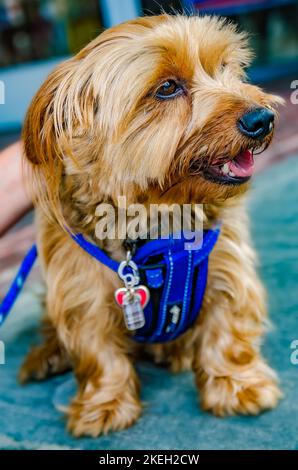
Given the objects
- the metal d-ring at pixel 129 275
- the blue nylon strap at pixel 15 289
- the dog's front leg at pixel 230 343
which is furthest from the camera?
the blue nylon strap at pixel 15 289

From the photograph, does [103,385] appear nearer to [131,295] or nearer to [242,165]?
[131,295]

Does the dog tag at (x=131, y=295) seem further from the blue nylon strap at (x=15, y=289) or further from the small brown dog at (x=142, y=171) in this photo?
the blue nylon strap at (x=15, y=289)

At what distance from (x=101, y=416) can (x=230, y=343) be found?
1.53 feet

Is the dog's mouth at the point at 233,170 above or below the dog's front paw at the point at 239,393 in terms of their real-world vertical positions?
above

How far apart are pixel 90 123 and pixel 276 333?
3.60ft

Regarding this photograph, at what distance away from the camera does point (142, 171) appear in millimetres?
1767

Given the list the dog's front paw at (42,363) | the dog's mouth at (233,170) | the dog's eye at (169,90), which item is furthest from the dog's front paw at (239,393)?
the dog's eye at (169,90)

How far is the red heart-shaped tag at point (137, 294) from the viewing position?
6.18 feet

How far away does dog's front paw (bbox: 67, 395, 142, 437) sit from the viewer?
1.99 metres

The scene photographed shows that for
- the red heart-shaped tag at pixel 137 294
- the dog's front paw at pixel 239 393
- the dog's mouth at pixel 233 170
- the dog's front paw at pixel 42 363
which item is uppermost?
the dog's mouth at pixel 233 170

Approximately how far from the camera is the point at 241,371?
2.08 meters

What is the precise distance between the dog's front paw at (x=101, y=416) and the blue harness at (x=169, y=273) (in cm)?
26

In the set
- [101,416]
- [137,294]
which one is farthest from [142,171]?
[101,416]

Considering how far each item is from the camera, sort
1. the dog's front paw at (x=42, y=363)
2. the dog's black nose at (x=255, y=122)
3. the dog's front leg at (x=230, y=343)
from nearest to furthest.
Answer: the dog's black nose at (x=255, y=122)
the dog's front leg at (x=230, y=343)
the dog's front paw at (x=42, y=363)
